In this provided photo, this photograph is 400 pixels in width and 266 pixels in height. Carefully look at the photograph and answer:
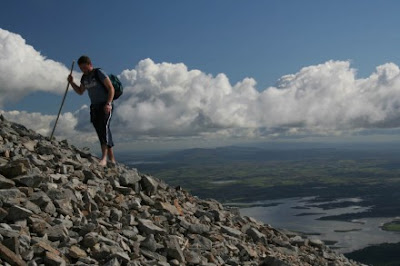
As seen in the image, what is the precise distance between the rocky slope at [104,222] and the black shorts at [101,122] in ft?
3.99

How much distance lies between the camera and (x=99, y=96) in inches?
621

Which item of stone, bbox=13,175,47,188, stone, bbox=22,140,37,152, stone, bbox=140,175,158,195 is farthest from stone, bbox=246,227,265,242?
stone, bbox=22,140,37,152

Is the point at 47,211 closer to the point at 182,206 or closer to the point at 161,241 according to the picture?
the point at 161,241

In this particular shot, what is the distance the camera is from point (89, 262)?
352 inches

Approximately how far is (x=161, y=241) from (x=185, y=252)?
757mm

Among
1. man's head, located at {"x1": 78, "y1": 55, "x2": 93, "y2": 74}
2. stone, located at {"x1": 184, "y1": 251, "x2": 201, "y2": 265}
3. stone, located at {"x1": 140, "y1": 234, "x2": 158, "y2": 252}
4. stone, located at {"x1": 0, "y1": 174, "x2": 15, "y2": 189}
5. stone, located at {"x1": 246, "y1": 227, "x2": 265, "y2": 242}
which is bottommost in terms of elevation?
stone, located at {"x1": 246, "y1": 227, "x2": 265, "y2": 242}

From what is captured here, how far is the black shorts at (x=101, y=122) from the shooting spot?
15.9 meters

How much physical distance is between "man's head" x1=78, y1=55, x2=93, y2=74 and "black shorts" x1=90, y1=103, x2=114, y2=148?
1454 mm

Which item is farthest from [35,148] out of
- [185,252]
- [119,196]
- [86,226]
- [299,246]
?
[299,246]

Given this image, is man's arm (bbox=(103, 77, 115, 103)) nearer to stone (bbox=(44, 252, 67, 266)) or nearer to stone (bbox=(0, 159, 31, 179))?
stone (bbox=(0, 159, 31, 179))

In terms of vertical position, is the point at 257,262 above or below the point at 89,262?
below

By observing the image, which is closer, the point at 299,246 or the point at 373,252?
the point at 299,246

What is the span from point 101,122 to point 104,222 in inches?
221

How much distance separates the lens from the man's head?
15055mm
